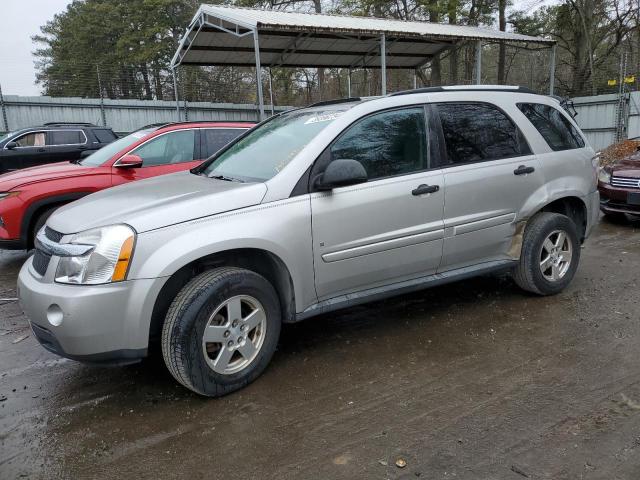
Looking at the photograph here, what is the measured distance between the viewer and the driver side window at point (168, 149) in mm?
6637

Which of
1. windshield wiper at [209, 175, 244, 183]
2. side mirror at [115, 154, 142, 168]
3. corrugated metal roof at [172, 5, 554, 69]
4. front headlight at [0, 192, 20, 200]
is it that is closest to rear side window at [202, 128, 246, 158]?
side mirror at [115, 154, 142, 168]

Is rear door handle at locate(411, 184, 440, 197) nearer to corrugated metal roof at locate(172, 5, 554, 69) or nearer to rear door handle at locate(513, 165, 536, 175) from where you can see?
rear door handle at locate(513, 165, 536, 175)

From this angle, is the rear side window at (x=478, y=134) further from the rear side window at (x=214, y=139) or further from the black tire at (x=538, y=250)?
the rear side window at (x=214, y=139)

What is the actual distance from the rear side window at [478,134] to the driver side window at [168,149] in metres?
3.93

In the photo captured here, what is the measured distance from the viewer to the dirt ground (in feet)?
8.30

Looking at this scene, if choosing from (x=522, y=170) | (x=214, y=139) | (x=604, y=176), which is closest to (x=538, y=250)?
(x=522, y=170)

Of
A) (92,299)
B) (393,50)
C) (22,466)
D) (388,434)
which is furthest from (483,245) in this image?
(393,50)

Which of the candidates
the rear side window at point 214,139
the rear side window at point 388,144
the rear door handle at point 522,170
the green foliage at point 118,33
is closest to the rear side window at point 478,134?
the rear door handle at point 522,170

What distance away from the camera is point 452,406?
9.84 ft

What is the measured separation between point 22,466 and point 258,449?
1.17 metres

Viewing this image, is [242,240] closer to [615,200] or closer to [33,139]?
[615,200]

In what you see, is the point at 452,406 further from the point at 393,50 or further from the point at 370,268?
the point at 393,50

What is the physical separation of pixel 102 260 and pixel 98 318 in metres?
0.31

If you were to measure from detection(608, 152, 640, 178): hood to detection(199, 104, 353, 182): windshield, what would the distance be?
5697mm
